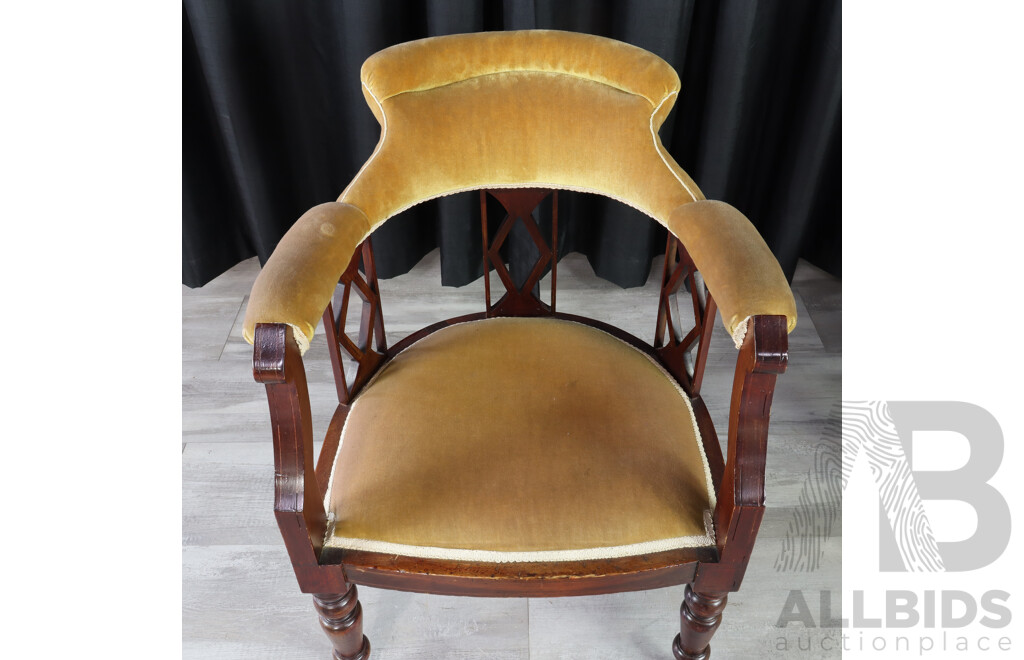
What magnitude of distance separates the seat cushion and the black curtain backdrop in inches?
30.2

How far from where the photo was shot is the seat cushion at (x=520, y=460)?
0.87 m

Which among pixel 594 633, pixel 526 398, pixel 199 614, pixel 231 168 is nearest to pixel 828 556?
pixel 594 633

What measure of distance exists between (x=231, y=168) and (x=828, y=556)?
151cm

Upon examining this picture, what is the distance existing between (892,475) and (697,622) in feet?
2.07

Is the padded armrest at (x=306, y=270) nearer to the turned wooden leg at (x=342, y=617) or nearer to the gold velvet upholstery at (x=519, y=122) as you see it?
the gold velvet upholstery at (x=519, y=122)

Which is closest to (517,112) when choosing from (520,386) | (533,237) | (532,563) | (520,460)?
(533,237)

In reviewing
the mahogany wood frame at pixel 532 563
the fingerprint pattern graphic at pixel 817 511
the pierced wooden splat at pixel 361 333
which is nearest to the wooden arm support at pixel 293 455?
the mahogany wood frame at pixel 532 563

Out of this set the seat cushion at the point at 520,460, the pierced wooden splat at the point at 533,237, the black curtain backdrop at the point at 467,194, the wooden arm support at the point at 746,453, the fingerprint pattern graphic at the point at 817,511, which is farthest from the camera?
the black curtain backdrop at the point at 467,194

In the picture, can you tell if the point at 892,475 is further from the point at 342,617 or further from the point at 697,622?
the point at 342,617

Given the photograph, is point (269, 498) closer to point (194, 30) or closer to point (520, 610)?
point (520, 610)

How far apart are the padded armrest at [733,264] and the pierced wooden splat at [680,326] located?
0.39 feet

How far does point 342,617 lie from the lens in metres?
0.97

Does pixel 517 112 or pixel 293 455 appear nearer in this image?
pixel 293 455

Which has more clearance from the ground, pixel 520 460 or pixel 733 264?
pixel 733 264
